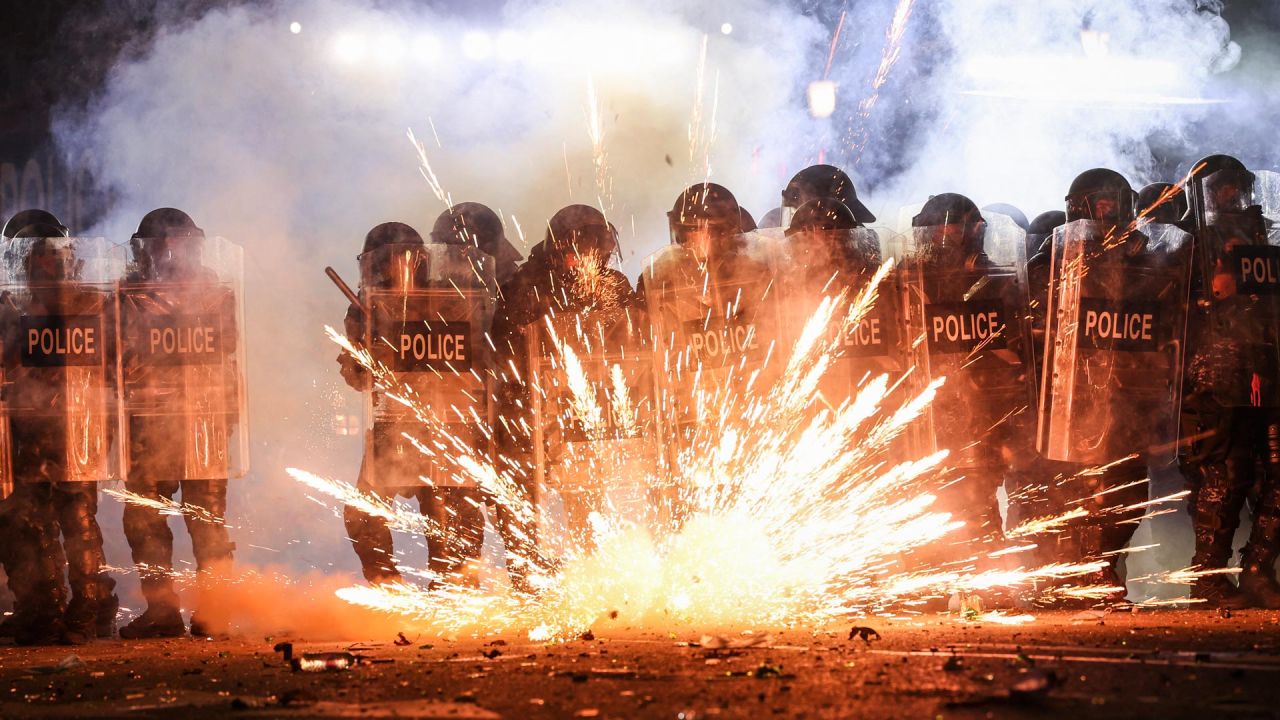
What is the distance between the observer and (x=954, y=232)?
9312mm

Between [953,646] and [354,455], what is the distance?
8.36 meters

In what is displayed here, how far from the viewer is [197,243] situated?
9.73m

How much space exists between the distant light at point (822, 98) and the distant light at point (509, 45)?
10.9ft

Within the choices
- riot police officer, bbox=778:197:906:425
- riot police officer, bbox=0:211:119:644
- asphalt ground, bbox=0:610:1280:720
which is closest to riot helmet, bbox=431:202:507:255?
riot police officer, bbox=778:197:906:425

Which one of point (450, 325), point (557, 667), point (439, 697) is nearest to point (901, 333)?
point (450, 325)

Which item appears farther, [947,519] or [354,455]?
[354,455]

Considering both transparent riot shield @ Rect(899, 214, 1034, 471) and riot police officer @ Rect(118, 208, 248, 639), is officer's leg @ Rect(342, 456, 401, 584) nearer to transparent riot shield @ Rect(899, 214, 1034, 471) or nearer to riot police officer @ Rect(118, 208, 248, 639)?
riot police officer @ Rect(118, 208, 248, 639)

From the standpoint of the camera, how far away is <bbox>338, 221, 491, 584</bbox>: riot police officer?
9367 mm

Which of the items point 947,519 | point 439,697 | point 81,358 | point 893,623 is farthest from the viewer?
point 81,358

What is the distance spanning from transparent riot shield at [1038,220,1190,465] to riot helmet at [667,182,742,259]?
2.53 meters

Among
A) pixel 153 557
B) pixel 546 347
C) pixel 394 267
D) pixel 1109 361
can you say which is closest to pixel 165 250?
pixel 394 267

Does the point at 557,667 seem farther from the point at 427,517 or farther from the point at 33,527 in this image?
the point at 33,527

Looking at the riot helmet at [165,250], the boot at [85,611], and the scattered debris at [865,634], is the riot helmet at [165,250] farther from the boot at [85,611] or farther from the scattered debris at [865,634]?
the scattered debris at [865,634]

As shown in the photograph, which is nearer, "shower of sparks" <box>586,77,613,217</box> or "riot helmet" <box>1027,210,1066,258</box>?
"riot helmet" <box>1027,210,1066,258</box>
